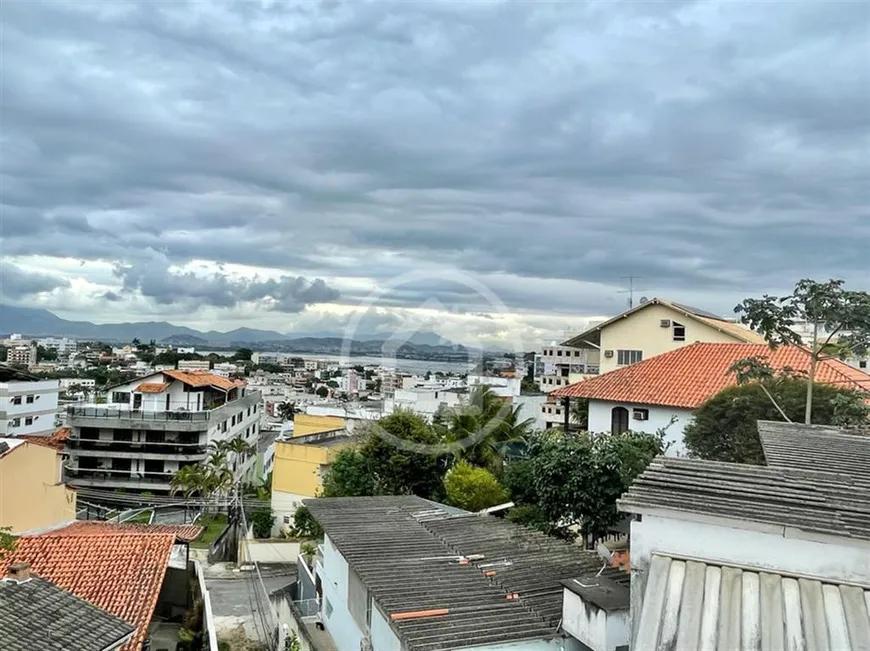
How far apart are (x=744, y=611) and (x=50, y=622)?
686 centimetres

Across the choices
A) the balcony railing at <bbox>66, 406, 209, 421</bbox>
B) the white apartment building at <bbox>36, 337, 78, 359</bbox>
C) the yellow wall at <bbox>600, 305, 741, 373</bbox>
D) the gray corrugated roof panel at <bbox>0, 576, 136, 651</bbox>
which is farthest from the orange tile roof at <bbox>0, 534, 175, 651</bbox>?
the white apartment building at <bbox>36, 337, 78, 359</bbox>

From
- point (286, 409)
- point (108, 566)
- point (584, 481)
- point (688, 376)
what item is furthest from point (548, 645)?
point (286, 409)

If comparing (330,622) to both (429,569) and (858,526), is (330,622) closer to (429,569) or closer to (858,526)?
(429,569)

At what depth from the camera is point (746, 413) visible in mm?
16500

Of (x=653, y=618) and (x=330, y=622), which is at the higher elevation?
(x=653, y=618)

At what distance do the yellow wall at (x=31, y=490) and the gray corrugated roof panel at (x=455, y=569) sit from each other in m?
9.84

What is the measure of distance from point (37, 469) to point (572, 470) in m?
14.9

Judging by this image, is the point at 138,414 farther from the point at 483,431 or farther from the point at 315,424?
the point at 483,431

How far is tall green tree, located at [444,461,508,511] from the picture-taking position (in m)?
18.6

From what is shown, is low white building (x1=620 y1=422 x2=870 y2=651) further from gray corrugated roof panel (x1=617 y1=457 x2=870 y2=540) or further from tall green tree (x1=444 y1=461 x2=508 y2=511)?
tall green tree (x1=444 y1=461 x2=508 y2=511)

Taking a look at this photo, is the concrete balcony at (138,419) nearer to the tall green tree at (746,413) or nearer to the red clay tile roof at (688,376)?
the red clay tile roof at (688,376)

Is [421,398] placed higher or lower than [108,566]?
higher

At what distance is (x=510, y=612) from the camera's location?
7.27 meters

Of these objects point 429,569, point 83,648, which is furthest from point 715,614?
point 83,648
